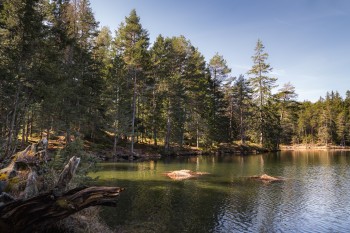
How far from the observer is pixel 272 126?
262 ft

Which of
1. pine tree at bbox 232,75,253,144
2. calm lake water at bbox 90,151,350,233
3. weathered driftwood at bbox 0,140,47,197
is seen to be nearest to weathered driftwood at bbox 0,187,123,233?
weathered driftwood at bbox 0,140,47,197

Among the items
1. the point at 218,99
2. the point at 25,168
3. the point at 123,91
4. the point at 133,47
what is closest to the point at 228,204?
the point at 25,168

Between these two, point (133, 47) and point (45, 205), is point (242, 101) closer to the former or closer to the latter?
point (133, 47)

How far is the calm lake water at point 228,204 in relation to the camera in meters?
16.7

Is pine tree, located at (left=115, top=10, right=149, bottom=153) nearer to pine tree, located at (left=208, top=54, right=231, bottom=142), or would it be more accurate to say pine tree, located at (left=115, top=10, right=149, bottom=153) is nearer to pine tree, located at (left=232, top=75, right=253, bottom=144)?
pine tree, located at (left=208, top=54, right=231, bottom=142)

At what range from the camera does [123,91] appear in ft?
181

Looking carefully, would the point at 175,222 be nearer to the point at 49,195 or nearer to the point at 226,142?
the point at 49,195

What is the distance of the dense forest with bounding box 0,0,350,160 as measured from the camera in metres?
29.9

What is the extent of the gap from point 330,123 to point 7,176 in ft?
360

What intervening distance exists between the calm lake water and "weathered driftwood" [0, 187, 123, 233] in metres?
7.16

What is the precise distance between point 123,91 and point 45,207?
4786 cm

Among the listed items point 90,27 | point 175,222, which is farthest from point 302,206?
point 90,27

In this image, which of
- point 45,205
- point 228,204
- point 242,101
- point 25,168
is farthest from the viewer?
point 242,101

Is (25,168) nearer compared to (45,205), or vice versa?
(45,205)
